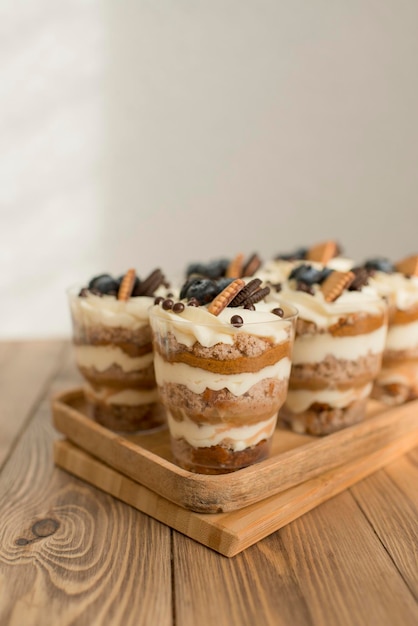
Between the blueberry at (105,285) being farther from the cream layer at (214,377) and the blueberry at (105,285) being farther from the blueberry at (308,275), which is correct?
the blueberry at (308,275)

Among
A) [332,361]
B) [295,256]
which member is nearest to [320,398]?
[332,361]

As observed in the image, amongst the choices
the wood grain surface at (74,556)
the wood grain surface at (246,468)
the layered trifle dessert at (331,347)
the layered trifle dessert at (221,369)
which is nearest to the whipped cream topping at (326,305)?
the layered trifle dessert at (331,347)

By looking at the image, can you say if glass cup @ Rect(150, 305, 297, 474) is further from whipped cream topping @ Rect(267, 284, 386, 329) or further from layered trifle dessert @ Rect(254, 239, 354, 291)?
layered trifle dessert @ Rect(254, 239, 354, 291)

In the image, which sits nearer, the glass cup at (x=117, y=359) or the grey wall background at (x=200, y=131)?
the glass cup at (x=117, y=359)

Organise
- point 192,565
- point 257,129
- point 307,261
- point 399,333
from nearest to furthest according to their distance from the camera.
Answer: point 192,565 → point 399,333 → point 307,261 → point 257,129

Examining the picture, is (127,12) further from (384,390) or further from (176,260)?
(384,390)

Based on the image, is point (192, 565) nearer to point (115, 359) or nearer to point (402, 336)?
point (115, 359)

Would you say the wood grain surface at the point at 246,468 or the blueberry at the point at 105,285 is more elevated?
the blueberry at the point at 105,285
